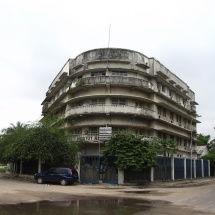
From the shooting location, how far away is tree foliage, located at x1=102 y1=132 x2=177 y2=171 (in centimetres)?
2756

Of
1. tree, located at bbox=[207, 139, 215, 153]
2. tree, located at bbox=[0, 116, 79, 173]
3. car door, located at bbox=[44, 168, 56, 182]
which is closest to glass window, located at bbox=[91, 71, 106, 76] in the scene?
tree, located at bbox=[0, 116, 79, 173]

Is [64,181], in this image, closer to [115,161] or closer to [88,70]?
[115,161]

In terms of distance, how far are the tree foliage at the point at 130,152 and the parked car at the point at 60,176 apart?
12.2ft

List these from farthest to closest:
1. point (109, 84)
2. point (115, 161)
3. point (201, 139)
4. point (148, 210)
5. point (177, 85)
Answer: point (201, 139) < point (177, 85) < point (109, 84) < point (115, 161) < point (148, 210)

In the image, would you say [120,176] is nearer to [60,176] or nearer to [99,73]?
[60,176]

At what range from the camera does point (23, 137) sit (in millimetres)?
29562

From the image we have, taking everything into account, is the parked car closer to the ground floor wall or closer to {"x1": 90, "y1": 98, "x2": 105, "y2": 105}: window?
the ground floor wall

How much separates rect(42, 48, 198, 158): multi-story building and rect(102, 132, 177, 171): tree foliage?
191 inches

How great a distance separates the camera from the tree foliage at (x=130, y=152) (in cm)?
2756

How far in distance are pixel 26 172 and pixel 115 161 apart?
40.6 ft

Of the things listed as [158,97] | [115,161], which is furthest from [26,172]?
[158,97]

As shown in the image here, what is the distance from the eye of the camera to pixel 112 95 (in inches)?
1470

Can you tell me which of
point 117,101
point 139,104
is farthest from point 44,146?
point 139,104

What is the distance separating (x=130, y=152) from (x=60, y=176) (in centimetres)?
652
